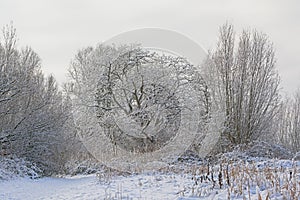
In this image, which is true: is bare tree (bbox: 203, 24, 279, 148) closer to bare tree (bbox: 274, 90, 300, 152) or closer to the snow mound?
bare tree (bbox: 274, 90, 300, 152)

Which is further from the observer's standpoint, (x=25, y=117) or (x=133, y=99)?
(x=133, y=99)

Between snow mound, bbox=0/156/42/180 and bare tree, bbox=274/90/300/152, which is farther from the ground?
bare tree, bbox=274/90/300/152

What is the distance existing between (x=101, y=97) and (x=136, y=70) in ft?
7.81

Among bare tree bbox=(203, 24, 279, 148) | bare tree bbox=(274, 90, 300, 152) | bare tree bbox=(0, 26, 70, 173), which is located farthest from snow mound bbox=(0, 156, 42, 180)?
bare tree bbox=(274, 90, 300, 152)

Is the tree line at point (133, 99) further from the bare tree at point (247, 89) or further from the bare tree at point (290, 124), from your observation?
the bare tree at point (290, 124)

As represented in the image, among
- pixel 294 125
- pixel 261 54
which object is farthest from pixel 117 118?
pixel 294 125

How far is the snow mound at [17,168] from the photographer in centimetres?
1245

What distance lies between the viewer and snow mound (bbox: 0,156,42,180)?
12.4 metres

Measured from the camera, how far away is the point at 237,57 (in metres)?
17.8

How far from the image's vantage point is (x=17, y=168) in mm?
13266

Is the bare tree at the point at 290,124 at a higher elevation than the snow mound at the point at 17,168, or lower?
higher

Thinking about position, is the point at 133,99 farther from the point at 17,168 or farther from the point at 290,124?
the point at 290,124

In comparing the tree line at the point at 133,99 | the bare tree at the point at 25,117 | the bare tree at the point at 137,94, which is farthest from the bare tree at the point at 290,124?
the bare tree at the point at 25,117

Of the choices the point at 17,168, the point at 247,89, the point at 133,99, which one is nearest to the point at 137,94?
the point at 133,99
